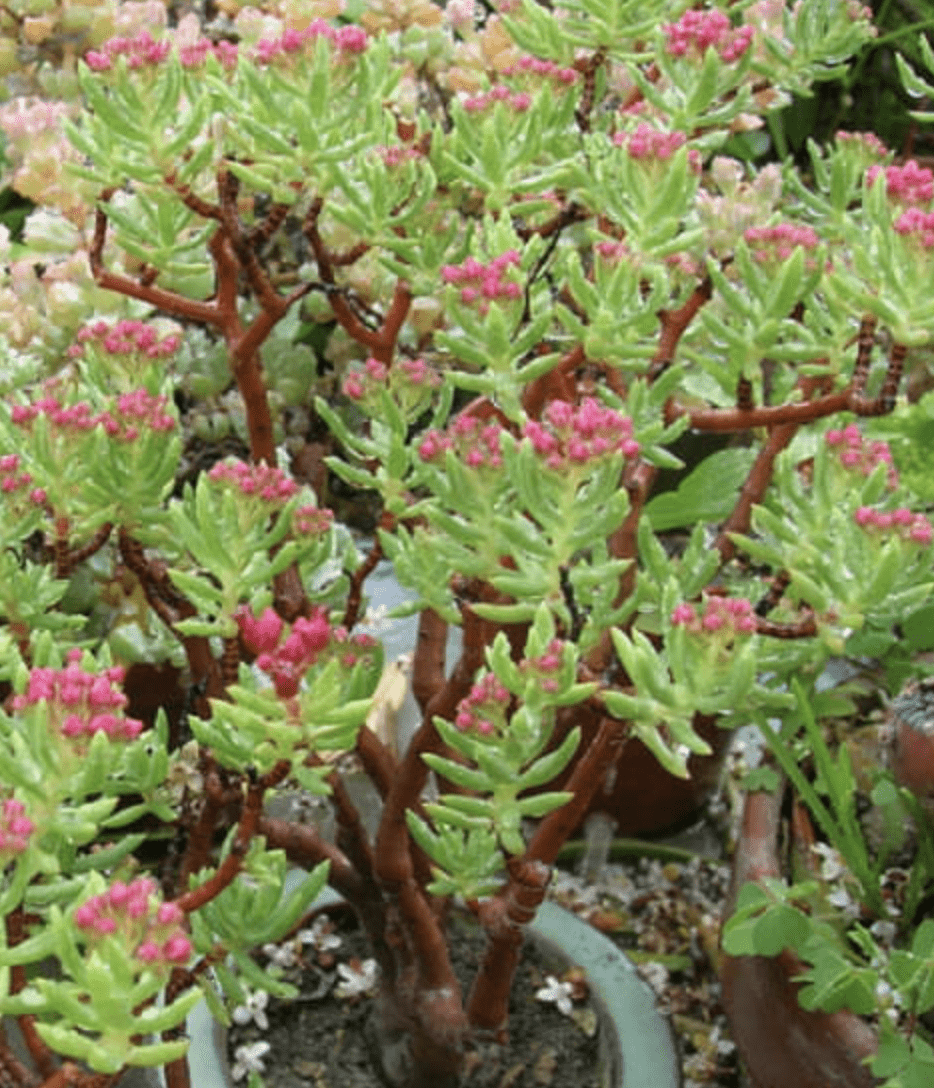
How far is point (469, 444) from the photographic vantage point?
831 millimetres

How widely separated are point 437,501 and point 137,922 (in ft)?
1.04

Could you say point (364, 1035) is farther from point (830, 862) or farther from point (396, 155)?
point (396, 155)

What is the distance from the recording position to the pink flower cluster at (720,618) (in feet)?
2.53

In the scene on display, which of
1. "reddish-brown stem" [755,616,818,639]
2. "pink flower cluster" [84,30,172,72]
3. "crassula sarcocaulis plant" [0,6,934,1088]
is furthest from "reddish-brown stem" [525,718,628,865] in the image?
"pink flower cluster" [84,30,172,72]

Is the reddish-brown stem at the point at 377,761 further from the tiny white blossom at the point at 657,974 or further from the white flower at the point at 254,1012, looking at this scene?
the tiny white blossom at the point at 657,974

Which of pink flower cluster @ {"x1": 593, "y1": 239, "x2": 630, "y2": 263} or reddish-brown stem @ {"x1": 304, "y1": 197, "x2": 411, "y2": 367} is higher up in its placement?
pink flower cluster @ {"x1": 593, "y1": 239, "x2": 630, "y2": 263}

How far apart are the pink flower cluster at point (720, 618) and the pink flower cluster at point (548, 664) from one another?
0.06 meters

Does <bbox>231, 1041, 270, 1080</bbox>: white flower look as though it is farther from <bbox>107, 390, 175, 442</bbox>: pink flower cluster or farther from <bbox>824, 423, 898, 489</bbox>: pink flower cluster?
<bbox>824, 423, 898, 489</bbox>: pink flower cluster

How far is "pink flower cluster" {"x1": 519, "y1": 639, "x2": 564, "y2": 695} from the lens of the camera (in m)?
0.79

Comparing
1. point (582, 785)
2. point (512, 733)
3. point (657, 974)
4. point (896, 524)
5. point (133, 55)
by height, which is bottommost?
point (657, 974)

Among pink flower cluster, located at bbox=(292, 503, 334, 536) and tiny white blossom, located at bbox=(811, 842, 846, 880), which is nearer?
pink flower cluster, located at bbox=(292, 503, 334, 536)

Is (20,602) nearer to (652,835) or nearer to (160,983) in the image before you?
(160,983)

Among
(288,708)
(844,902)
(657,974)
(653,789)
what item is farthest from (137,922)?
(653,789)

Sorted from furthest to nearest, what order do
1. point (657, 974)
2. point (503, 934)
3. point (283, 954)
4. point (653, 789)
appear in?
point (653, 789) → point (657, 974) → point (283, 954) → point (503, 934)
